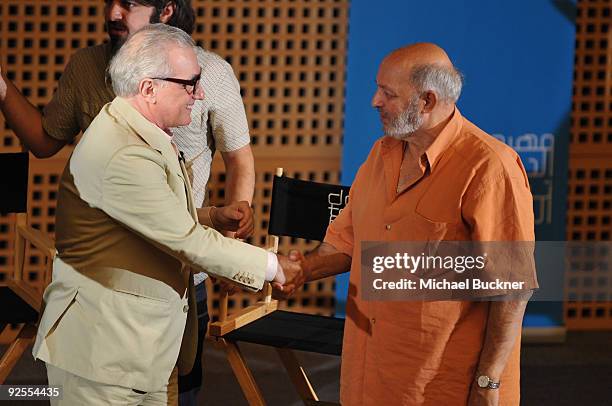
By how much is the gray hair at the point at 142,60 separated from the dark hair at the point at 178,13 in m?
0.74

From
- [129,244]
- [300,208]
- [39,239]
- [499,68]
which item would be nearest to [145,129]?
[129,244]

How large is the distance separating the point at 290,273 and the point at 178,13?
115cm

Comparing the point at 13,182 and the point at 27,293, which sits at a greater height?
the point at 13,182

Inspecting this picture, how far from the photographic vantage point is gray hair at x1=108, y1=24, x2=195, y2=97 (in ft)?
10.4

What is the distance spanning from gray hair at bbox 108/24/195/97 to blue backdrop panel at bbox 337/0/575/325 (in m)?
3.25

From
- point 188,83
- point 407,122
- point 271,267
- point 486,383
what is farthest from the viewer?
point 271,267

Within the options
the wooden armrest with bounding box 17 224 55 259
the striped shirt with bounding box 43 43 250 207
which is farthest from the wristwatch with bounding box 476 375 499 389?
the wooden armrest with bounding box 17 224 55 259

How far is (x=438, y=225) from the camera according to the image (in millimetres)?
3094

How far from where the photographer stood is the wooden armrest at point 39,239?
4.84 m

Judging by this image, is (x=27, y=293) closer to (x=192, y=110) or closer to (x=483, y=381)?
(x=192, y=110)

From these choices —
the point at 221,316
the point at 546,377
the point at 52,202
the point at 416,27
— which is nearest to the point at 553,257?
the point at 546,377

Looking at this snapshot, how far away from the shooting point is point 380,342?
3219mm

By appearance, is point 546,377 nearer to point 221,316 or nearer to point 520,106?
point 520,106

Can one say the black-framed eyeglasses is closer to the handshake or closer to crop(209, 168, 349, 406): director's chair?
the handshake
